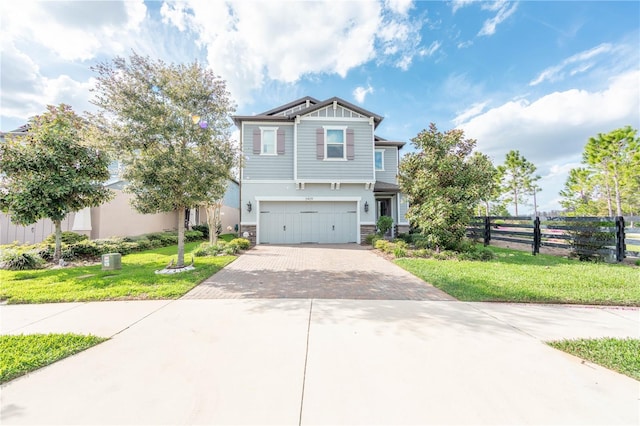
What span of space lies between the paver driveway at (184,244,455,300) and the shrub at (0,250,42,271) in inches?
224

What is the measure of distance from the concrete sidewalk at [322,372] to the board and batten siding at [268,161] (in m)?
9.41

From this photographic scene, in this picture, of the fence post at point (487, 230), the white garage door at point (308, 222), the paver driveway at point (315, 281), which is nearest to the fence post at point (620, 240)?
the fence post at point (487, 230)

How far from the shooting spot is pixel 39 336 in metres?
3.07

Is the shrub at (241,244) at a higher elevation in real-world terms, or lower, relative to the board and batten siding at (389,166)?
lower

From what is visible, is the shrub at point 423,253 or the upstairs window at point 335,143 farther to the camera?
the upstairs window at point 335,143

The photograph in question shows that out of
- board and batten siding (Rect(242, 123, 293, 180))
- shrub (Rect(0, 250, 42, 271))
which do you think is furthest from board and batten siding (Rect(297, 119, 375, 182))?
shrub (Rect(0, 250, 42, 271))

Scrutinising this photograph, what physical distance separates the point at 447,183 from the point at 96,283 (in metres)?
11.2

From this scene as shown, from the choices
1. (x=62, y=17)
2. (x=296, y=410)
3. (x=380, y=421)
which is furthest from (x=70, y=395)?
(x=62, y=17)

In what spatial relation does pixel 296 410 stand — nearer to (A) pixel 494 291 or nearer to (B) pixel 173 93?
(A) pixel 494 291

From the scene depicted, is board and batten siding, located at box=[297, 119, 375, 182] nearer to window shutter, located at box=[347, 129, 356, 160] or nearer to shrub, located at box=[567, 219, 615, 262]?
window shutter, located at box=[347, 129, 356, 160]

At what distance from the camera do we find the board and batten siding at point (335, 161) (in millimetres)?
12469

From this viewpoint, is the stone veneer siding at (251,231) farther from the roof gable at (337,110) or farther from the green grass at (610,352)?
the green grass at (610,352)

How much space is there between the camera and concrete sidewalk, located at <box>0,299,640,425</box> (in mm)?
1871

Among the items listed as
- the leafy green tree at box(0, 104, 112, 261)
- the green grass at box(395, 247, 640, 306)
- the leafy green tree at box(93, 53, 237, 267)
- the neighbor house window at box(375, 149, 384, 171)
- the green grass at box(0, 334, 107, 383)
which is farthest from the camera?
the neighbor house window at box(375, 149, 384, 171)
